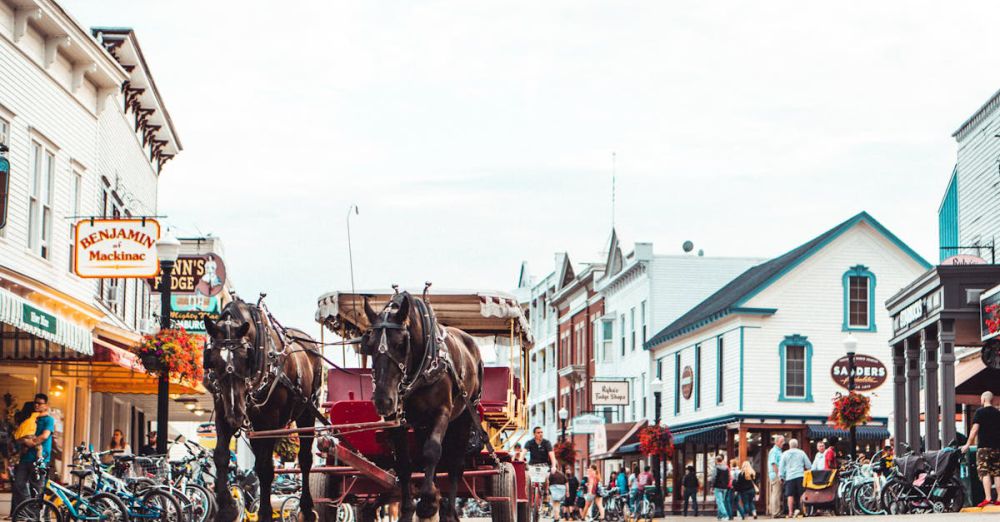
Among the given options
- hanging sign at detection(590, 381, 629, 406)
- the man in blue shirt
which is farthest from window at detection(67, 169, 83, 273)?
hanging sign at detection(590, 381, 629, 406)

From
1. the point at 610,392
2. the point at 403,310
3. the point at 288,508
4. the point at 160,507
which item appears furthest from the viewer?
the point at 610,392

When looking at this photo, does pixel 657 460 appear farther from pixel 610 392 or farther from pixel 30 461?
pixel 30 461

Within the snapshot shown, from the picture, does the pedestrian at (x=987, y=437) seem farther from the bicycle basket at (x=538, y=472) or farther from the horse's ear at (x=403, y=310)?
the horse's ear at (x=403, y=310)

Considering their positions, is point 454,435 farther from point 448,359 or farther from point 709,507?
point 709,507

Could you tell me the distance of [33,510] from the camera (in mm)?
17625

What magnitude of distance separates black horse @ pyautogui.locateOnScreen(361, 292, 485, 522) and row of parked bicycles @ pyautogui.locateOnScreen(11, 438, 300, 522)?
4.79m

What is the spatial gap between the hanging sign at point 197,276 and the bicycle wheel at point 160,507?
1689 cm

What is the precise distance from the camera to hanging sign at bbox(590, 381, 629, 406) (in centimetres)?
5856

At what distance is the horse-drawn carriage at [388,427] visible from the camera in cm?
1266

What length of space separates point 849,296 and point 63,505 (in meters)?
38.1

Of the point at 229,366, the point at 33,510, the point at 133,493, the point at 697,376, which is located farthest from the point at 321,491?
the point at 697,376

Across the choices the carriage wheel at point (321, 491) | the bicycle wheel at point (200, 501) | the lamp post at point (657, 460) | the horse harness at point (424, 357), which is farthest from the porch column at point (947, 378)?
the horse harness at point (424, 357)

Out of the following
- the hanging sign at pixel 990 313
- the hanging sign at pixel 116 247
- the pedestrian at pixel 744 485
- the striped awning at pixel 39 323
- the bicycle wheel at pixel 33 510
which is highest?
the hanging sign at pixel 116 247

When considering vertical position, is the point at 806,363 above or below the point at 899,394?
above
